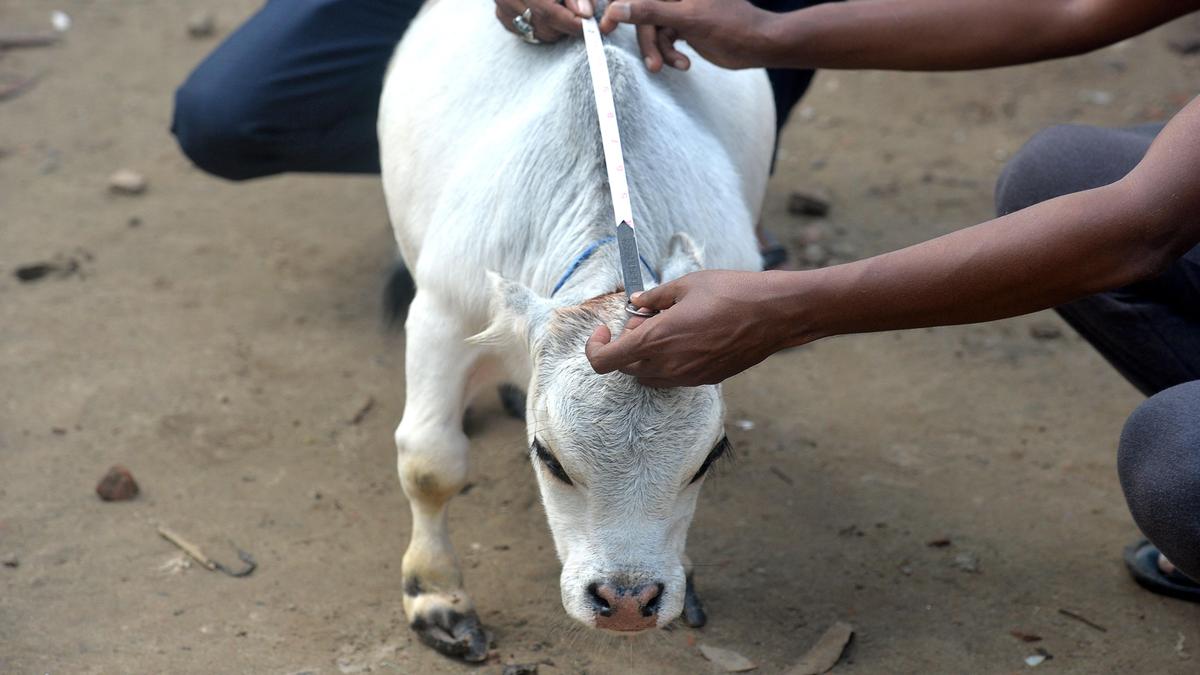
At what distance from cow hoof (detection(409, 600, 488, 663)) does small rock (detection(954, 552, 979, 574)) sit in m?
1.37

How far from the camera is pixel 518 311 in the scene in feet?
8.89

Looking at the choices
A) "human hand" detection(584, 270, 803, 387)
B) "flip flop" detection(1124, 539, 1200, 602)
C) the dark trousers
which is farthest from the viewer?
the dark trousers

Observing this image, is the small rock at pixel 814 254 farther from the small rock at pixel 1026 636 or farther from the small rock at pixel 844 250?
the small rock at pixel 1026 636

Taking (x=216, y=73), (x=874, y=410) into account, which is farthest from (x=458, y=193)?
(x=874, y=410)

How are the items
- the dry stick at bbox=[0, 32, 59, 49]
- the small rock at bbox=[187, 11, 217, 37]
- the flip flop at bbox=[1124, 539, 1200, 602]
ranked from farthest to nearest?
the small rock at bbox=[187, 11, 217, 37] < the dry stick at bbox=[0, 32, 59, 49] < the flip flop at bbox=[1124, 539, 1200, 602]

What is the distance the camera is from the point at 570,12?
3.11 metres

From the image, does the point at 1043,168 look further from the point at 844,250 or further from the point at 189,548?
the point at 189,548

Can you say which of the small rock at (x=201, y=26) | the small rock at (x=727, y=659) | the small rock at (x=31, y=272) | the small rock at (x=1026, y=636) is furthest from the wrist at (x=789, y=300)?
the small rock at (x=201, y=26)

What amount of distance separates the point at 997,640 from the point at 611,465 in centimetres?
142

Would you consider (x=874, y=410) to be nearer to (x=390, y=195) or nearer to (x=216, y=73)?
(x=390, y=195)

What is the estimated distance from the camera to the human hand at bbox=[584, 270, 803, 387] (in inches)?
92.7

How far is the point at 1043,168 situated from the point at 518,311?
1578mm

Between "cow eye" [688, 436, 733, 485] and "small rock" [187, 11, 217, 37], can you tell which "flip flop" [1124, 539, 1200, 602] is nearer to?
"cow eye" [688, 436, 733, 485]

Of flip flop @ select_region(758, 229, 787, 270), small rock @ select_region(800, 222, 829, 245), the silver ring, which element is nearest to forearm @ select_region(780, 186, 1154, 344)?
the silver ring
